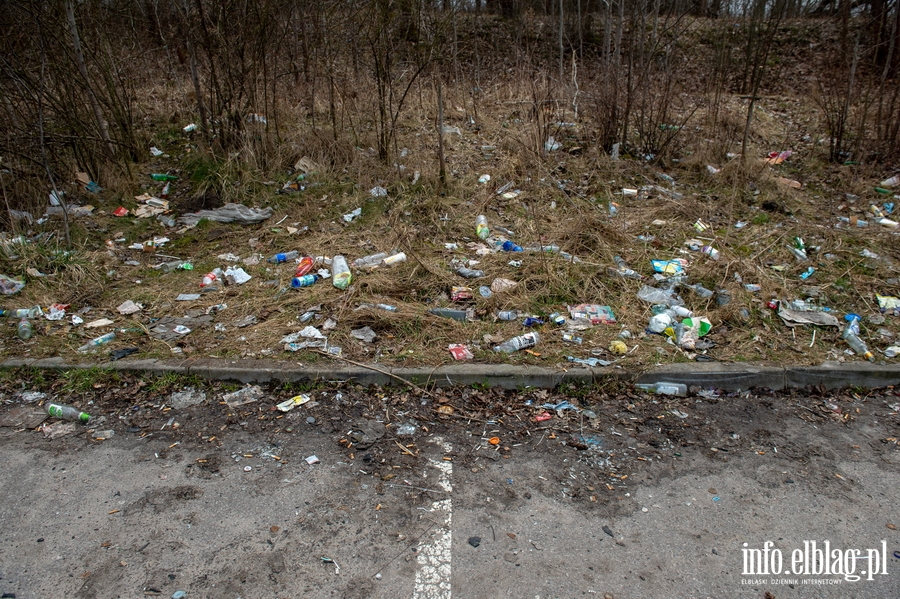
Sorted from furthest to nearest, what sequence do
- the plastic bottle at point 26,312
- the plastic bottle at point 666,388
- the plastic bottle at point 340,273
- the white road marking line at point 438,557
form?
the plastic bottle at point 340,273, the plastic bottle at point 26,312, the plastic bottle at point 666,388, the white road marking line at point 438,557

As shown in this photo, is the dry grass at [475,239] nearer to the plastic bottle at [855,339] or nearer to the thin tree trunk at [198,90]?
the plastic bottle at [855,339]

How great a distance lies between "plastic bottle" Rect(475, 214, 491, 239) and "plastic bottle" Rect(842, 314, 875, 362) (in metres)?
3.00

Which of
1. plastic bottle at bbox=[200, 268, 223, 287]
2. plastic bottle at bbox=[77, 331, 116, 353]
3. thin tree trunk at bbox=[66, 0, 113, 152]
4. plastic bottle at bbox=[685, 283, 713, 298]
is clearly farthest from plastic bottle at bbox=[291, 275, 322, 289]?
thin tree trunk at bbox=[66, 0, 113, 152]

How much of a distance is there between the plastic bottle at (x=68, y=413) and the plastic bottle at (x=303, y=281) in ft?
5.77

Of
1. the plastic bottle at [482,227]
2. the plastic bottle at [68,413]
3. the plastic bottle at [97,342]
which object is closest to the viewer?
the plastic bottle at [68,413]

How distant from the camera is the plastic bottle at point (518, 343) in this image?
3860mm

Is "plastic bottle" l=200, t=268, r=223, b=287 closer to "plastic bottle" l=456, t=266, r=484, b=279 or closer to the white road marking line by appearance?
"plastic bottle" l=456, t=266, r=484, b=279

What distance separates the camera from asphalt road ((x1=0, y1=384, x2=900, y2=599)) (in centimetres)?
226

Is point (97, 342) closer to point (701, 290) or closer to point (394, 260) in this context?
point (394, 260)

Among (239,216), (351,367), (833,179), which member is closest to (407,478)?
(351,367)

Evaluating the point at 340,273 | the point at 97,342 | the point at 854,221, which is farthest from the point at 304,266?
the point at 854,221

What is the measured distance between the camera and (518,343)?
3883 mm

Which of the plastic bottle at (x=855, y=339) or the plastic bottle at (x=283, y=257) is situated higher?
the plastic bottle at (x=283, y=257)

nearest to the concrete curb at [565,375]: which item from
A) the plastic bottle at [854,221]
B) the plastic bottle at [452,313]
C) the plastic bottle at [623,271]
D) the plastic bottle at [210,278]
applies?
the plastic bottle at [452,313]
